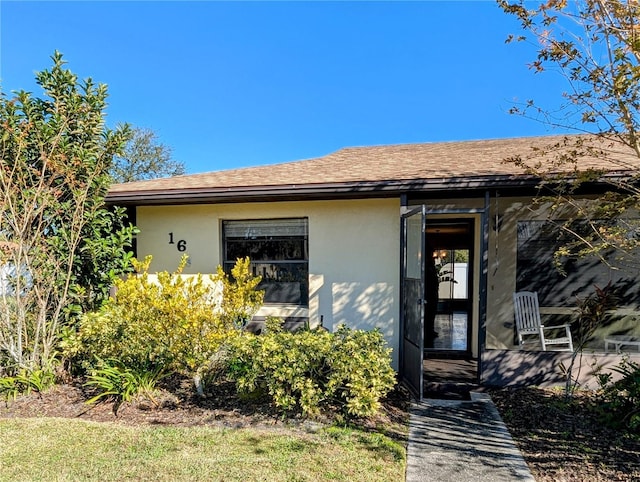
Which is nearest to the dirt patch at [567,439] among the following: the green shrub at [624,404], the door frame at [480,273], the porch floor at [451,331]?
the green shrub at [624,404]

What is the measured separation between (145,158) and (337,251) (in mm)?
24556

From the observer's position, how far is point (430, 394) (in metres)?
5.12

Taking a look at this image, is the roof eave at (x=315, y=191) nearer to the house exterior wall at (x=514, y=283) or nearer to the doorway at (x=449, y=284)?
the house exterior wall at (x=514, y=283)

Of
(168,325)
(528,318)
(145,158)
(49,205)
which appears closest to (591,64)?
(528,318)

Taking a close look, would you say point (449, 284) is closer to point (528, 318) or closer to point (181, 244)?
point (528, 318)

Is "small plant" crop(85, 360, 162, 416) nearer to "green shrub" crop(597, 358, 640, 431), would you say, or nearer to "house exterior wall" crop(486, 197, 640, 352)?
"house exterior wall" crop(486, 197, 640, 352)

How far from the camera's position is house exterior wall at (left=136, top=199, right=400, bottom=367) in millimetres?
5977

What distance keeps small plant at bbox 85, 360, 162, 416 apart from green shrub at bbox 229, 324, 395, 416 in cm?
121

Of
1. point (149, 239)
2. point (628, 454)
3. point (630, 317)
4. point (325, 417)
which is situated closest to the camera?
point (628, 454)

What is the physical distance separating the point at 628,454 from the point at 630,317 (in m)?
3.50

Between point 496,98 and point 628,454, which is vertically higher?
point 496,98

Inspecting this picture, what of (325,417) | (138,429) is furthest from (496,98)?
(138,429)

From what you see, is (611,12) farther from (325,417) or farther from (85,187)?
(85,187)

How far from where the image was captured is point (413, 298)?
5059 mm
